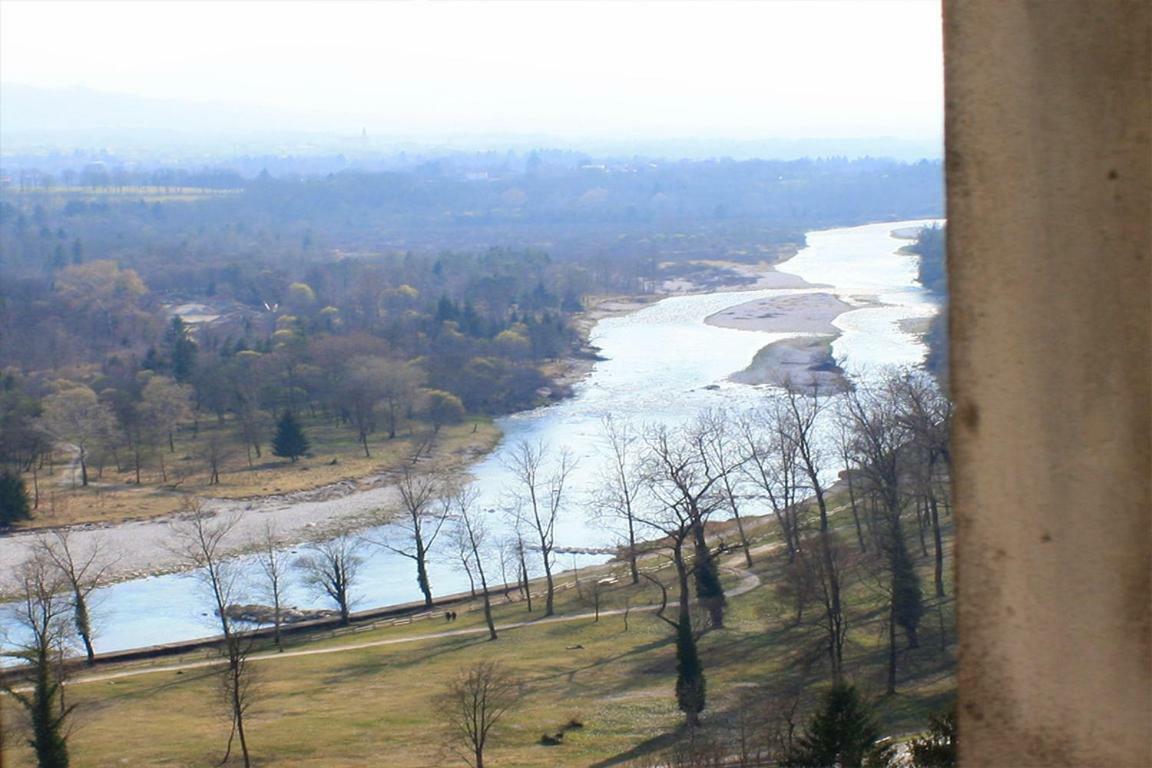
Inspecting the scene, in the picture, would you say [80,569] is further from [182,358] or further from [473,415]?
[182,358]

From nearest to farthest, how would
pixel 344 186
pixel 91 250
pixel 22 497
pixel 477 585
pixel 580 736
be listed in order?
pixel 580 736 < pixel 477 585 < pixel 22 497 < pixel 91 250 < pixel 344 186

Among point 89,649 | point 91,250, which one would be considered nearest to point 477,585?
point 89,649

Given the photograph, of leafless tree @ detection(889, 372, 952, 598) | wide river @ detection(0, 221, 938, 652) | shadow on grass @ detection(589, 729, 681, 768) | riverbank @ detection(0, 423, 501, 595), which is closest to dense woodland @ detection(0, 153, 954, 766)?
leafless tree @ detection(889, 372, 952, 598)

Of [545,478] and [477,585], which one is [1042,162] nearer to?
[477,585]

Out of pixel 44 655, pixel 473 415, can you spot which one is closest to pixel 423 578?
pixel 44 655

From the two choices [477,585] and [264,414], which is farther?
[264,414]

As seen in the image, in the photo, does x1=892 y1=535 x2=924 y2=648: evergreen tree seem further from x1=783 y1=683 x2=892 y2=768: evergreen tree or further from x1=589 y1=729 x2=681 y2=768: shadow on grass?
x1=783 y1=683 x2=892 y2=768: evergreen tree

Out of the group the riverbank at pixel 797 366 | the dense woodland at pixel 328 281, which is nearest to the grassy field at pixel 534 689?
the riverbank at pixel 797 366
